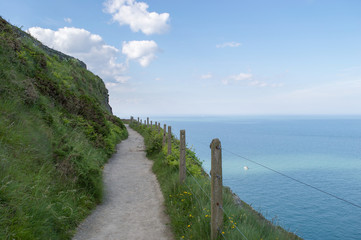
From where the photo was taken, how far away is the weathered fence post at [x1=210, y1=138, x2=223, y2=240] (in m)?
A: 4.21

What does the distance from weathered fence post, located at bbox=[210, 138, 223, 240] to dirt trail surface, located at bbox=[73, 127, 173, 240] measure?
1471 millimetres

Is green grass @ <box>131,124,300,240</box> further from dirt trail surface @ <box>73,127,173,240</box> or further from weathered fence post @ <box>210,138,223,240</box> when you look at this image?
dirt trail surface @ <box>73,127,173,240</box>

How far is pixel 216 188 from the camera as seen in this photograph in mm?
4262

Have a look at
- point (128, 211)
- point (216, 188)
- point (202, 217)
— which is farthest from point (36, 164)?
point (216, 188)

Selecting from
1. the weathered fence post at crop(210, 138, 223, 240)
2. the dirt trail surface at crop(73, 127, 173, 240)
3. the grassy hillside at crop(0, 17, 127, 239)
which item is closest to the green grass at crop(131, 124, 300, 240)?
the weathered fence post at crop(210, 138, 223, 240)

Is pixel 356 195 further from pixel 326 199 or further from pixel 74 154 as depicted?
pixel 74 154

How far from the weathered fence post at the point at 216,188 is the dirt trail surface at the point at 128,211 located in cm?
147

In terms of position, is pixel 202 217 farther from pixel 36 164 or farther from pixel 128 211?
pixel 36 164

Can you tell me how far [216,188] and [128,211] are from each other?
3.61 metres

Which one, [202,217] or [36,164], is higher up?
[36,164]

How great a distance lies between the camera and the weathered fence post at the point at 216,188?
421 centimetres

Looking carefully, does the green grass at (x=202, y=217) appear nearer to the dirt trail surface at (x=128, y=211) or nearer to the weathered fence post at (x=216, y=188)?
the weathered fence post at (x=216, y=188)

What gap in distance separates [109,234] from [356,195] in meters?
45.5

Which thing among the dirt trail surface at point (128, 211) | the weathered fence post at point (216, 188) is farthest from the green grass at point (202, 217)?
the dirt trail surface at point (128, 211)
